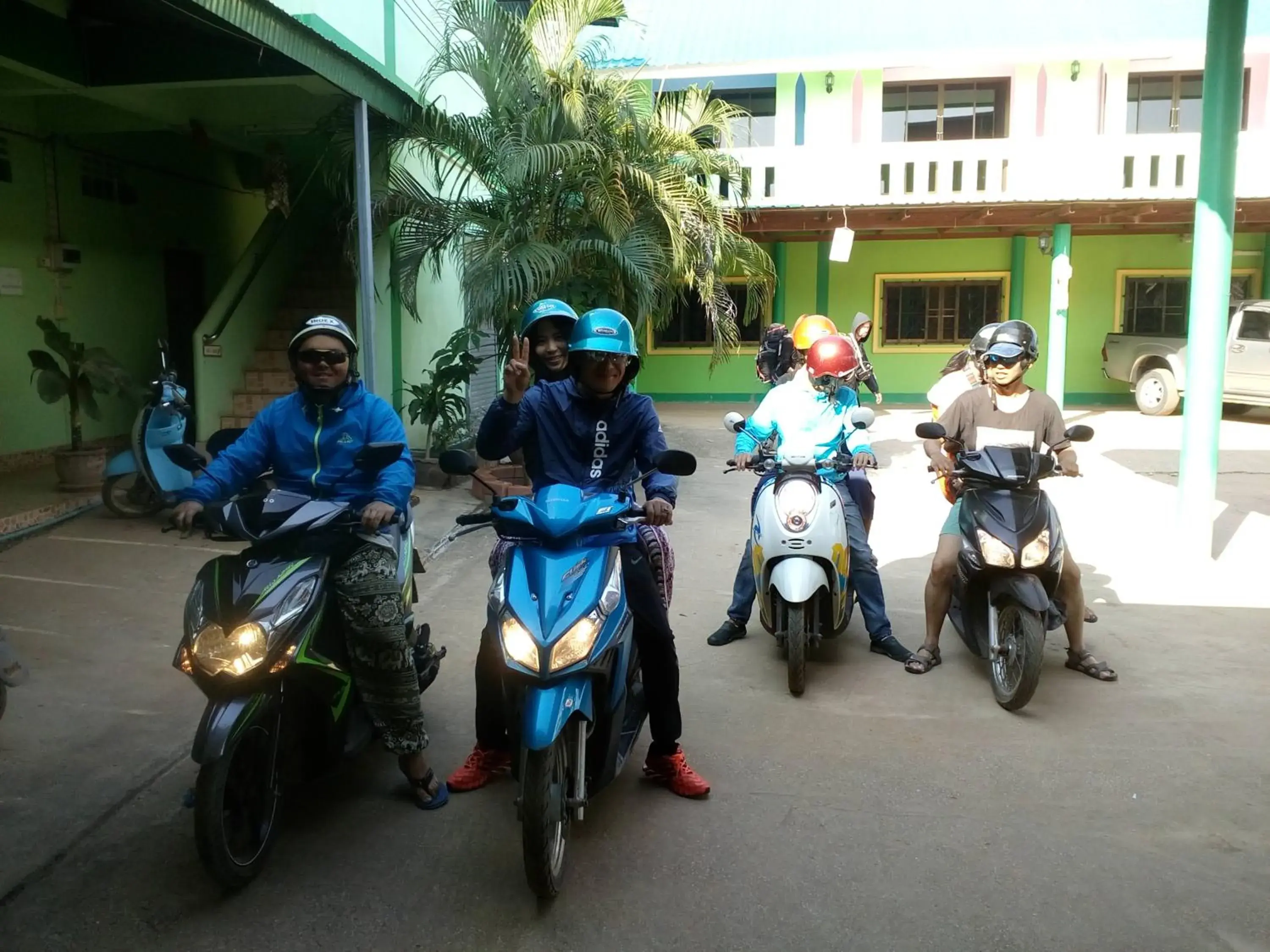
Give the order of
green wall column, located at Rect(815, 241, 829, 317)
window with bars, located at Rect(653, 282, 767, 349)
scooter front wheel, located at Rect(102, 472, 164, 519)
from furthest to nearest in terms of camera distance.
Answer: window with bars, located at Rect(653, 282, 767, 349)
green wall column, located at Rect(815, 241, 829, 317)
scooter front wheel, located at Rect(102, 472, 164, 519)

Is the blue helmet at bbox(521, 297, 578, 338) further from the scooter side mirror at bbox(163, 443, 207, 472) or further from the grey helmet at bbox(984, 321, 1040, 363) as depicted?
the scooter side mirror at bbox(163, 443, 207, 472)

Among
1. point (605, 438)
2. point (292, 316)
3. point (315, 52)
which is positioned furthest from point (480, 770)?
point (292, 316)

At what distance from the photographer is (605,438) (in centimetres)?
347

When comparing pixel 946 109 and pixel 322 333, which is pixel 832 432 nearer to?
pixel 322 333

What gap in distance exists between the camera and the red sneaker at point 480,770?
3.51 metres

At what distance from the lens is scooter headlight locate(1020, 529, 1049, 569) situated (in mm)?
4199

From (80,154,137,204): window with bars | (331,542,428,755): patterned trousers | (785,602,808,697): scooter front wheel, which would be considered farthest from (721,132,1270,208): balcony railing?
(331,542,428,755): patterned trousers

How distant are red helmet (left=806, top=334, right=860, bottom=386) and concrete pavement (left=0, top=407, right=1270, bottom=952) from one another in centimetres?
139

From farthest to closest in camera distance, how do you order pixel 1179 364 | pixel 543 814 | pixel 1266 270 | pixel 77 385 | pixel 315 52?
pixel 1266 270 < pixel 1179 364 < pixel 77 385 < pixel 315 52 < pixel 543 814

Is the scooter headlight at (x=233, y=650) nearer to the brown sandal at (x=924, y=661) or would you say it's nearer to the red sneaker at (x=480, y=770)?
the red sneaker at (x=480, y=770)

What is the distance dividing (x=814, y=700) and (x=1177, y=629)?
7.59 feet

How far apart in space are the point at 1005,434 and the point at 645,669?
2211 mm

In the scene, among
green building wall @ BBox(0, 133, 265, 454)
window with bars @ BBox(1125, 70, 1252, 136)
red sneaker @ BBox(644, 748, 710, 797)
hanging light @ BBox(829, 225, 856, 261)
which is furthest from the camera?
window with bars @ BBox(1125, 70, 1252, 136)

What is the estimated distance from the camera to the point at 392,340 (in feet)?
32.1
